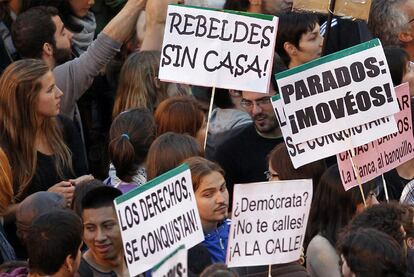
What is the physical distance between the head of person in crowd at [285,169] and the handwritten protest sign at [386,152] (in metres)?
0.23

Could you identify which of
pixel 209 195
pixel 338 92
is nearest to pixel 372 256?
pixel 209 195

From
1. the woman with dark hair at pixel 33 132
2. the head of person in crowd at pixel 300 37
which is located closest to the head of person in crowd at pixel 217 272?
the woman with dark hair at pixel 33 132

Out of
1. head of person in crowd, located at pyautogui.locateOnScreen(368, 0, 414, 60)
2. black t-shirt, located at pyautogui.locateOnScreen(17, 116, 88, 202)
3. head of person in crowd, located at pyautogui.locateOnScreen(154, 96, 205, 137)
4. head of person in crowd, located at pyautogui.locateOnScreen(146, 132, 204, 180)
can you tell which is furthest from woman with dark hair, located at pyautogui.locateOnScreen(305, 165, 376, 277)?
head of person in crowd, located at pyautogui.locateOnScreen(368, 0, 414, 60)

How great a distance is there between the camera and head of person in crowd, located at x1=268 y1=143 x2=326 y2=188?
7840 mm

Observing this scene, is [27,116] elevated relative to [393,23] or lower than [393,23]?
lower

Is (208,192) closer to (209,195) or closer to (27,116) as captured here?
(209,195)

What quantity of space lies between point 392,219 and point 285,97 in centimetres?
138

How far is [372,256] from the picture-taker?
19.4 feet

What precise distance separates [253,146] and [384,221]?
2049 millimetres

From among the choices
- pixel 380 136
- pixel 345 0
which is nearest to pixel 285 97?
pixel 380 136

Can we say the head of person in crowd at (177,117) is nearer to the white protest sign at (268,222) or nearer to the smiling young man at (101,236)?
the smiling young man at (101,236)

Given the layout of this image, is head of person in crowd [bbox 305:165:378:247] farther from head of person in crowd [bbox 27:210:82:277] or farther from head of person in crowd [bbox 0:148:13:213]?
head of person in crowd [bbox 0:148:13:213]

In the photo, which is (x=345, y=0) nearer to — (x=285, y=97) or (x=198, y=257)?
(x=285, y=97)

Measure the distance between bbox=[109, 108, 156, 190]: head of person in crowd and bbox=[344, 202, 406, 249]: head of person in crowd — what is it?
1.73 meters
